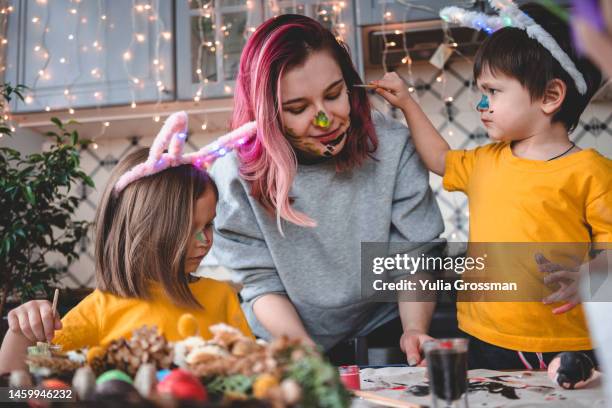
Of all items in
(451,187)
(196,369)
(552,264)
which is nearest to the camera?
(196,369)

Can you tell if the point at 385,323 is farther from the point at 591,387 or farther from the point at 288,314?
the point at 591,387

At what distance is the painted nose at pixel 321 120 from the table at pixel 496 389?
0.49 metres

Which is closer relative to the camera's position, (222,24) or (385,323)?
(385,323)

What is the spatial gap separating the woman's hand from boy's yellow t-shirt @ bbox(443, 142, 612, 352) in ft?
0.52

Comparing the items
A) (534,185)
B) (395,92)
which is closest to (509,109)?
(534,185)

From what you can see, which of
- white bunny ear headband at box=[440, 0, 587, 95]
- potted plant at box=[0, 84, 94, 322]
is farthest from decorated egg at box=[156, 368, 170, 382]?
potted plant at box=[0, 84, 94, 322]

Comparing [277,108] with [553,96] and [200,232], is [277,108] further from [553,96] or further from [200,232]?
[553,96]

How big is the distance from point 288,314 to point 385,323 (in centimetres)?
25

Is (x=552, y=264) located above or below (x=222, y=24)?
below

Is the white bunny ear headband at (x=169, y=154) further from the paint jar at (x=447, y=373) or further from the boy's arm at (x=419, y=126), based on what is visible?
the paint jar at (x=447, y=373)

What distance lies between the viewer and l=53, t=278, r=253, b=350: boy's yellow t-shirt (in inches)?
37.6

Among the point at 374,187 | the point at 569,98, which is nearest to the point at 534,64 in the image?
the point at 569,98

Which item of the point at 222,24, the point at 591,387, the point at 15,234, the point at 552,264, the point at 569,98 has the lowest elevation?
the point at 591,387

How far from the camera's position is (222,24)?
2.37m
